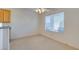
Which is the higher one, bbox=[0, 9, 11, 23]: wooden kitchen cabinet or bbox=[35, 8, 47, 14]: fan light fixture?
bbox=[35, 8, 47, 14]: fan light fixture

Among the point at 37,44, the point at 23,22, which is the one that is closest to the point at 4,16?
the point at 23,22

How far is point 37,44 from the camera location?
92.3 inches

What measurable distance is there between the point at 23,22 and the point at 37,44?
55cm

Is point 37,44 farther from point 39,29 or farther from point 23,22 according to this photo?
point 23,22

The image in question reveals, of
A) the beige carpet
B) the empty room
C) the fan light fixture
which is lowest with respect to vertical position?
the beige carpet

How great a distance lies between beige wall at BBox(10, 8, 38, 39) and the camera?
2.35m

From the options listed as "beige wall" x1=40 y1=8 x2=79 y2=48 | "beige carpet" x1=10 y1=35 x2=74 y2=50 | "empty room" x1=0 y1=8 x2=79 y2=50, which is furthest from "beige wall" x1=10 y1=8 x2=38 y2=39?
"beige wall" x1=40 y1=8 x2=79 y2=48

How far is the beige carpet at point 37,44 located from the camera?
92.7 inches

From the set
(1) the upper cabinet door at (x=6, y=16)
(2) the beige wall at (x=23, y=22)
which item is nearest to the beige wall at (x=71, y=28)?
(2) the beige wall at (x=23, y=22)

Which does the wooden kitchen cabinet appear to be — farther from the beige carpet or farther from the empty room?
the beige carpet

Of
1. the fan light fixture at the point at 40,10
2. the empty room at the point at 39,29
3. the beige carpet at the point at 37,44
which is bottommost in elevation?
the beige carpet at the point at 37,44

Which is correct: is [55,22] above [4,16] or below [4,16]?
below

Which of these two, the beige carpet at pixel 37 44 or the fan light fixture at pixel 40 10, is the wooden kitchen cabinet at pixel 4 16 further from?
the fan light fixture at pixel 40 10

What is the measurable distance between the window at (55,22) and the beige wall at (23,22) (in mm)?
253
